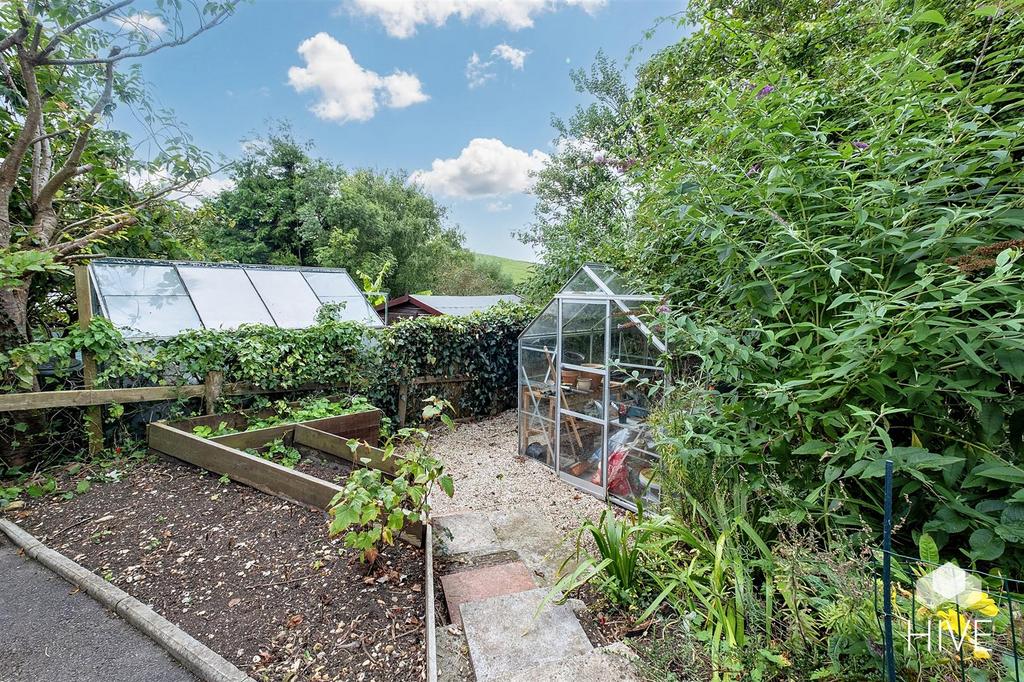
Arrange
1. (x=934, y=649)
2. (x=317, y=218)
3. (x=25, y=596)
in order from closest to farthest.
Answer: (x=934, y=649) < (x=25, y=596) < (x=317, y=218)

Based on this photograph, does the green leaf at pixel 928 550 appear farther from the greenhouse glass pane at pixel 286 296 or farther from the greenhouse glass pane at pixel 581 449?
the greenhouse glass pane at pixel 286 296

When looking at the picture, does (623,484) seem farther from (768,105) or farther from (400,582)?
(768,105)

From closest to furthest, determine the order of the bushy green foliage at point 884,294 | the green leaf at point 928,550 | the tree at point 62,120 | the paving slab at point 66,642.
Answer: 1. the green leaf at point 928,550
2. the bushy green foliage at point 884,294
3. the paving slab at point 66,642
4. the tree at point 62,120

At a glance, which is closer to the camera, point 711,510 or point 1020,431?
point 1020,431

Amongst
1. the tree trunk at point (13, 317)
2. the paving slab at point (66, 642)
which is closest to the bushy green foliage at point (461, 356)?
the tree trunk at point (13, 317)

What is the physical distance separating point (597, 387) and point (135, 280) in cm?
538

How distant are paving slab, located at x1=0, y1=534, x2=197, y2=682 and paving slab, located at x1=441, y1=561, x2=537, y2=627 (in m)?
1.14

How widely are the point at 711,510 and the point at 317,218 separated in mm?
16850

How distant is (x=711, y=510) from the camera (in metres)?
2.03

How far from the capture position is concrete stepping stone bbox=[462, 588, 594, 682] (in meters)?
1.75

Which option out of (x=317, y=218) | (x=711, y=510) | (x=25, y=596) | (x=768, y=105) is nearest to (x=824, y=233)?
(x=768, y=105)

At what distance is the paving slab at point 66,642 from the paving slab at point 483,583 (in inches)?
44.7

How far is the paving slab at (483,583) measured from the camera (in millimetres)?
2234
